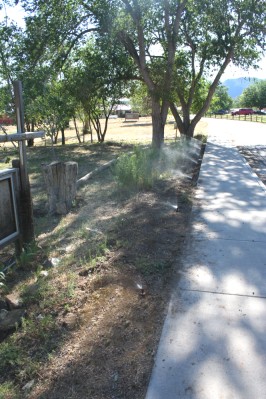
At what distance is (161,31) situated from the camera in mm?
16172

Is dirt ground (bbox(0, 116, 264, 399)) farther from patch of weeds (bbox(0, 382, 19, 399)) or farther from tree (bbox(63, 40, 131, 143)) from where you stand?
tree (bbox(63, 40, 131, 143))

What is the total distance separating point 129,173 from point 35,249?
317cm

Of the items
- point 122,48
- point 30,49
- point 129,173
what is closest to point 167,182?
point 129,173

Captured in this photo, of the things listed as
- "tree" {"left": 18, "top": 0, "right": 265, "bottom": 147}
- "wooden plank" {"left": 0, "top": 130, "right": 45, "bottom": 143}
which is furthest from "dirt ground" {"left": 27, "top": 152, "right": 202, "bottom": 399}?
"tree" {"left": 18, "top": 0, "right": 265, "bottom": 147}

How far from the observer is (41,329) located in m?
3.03

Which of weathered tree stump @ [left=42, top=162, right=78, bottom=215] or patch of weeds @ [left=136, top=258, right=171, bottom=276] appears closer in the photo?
patch of weeds @ [left=136, top=258, right=171, bottom=276]

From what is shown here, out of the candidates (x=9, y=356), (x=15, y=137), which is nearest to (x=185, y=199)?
(x=15, y=137)

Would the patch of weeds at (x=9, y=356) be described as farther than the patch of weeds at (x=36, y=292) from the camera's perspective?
No

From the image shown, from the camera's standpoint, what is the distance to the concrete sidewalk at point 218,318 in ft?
8.02

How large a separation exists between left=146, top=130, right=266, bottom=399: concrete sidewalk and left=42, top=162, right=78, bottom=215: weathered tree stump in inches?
88.1

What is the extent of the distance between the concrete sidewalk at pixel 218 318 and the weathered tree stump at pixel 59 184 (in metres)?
2.24

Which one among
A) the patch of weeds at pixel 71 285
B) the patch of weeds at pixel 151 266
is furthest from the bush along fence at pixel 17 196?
the patch of weeds at pixel 151 266

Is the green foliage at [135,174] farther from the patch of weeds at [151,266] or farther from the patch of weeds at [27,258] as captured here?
the patch of weeds at [151,266]

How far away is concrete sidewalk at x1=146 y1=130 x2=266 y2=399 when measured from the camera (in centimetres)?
244
